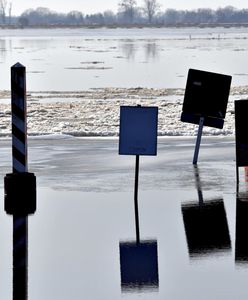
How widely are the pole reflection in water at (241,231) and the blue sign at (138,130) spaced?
1.21m

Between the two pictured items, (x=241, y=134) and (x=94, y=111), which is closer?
(x=241, y=134)

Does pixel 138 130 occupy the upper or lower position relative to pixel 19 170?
upper

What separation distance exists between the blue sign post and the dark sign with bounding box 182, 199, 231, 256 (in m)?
1.06

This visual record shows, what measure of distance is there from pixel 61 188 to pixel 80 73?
38.4 metres

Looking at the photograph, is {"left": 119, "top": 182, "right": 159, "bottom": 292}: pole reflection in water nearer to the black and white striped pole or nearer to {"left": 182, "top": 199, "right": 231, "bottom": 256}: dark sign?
{"left": 182, "top": 199, "right": 231, "bottom": 256}: dark sign

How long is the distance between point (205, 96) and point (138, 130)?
8.08 ft

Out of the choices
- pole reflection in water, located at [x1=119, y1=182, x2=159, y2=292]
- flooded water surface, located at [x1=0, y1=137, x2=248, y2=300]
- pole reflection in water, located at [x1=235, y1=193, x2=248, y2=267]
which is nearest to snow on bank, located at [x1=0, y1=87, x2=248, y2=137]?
flooded water surface, located at [x1=0, y1=137, x2=248, y2=300]

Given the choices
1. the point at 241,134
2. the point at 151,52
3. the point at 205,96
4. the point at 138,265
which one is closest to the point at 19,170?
the point at 241,134

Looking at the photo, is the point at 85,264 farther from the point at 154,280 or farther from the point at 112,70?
the point at 112,70

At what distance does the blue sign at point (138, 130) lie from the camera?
13.2 meters

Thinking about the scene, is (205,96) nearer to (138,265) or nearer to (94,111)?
(138,265)

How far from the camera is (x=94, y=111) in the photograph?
28250 mm

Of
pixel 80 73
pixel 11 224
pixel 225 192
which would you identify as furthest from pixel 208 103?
pixel 80 73

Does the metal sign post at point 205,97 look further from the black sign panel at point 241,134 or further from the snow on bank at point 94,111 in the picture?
the snow on bank at point 94,111
